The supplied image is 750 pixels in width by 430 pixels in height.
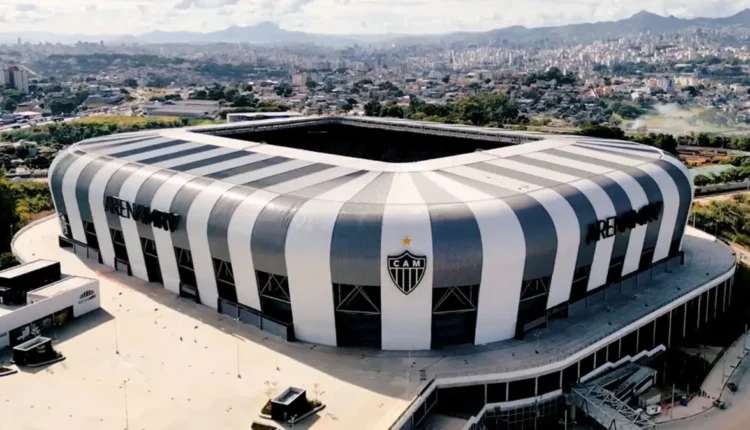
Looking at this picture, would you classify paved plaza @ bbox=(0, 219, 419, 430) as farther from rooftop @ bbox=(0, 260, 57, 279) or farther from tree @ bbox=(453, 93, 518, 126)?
tree @ bbox=(453, 93, 518, 126)

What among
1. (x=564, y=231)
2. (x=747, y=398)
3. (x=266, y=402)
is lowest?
(x=747, y=398)

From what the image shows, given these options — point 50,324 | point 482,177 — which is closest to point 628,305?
point 482,177

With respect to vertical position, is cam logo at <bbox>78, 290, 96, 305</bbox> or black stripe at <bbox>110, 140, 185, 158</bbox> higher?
black stripe at <bbox>110, 140, 185, 158</bbox>

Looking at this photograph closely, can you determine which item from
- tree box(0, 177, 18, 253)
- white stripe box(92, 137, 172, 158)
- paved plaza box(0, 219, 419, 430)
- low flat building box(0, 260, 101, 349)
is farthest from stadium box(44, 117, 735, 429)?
tree box(0, 177, 18, 253)

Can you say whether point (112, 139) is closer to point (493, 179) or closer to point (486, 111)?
point (493, 179)

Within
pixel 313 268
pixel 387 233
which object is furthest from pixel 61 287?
pixel 387 233

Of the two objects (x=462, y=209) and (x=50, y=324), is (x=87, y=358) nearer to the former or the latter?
(x=50, y=324)
